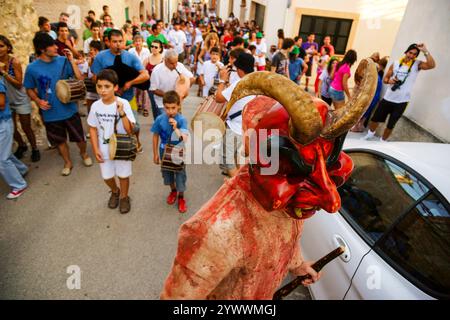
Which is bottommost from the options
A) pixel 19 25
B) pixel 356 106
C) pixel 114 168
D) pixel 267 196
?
pixel 114 168

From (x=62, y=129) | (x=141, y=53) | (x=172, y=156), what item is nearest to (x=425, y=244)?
(x=172, y=156)

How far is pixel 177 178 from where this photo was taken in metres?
3.98

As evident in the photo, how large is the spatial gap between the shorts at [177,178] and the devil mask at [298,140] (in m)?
2.84

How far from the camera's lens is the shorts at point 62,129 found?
448 centimetres

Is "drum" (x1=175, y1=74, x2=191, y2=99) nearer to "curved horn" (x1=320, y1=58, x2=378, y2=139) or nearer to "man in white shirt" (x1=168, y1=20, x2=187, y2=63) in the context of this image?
"curved horn" (x1=320, y1=58, x2=378, y2=139)

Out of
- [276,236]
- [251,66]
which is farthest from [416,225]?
[251,66]

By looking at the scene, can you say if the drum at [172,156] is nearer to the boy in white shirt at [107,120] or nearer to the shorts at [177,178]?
the shorts at [177,178]

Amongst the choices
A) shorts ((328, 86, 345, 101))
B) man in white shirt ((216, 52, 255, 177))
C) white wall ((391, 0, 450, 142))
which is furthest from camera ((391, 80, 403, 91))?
man in white shirt ((216, 52, 255, 177))

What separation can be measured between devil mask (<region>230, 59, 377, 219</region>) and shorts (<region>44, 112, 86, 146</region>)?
4.22 m

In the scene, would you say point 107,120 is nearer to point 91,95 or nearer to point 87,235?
point 87,235

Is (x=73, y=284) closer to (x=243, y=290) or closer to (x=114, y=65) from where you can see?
(x=243, y=290)

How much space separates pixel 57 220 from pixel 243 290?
3327 millimetres

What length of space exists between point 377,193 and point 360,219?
0.26m

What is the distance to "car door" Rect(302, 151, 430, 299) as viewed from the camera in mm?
2139
